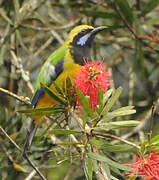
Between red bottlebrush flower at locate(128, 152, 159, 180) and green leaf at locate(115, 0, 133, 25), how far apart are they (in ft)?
7.15

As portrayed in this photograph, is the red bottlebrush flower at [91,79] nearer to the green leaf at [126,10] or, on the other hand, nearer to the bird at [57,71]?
the bird at [57,71]

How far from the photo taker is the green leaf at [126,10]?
152 inches

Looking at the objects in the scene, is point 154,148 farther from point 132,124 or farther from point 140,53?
point 140,53

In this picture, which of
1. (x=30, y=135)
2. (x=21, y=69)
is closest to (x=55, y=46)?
(x=21, y=69)

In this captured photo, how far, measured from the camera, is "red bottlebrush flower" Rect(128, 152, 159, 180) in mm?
1992

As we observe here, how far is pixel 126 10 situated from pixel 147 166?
2.29 m

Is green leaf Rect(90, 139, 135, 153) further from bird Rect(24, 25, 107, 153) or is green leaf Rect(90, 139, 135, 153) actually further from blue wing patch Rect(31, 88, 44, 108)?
blue wing patch Rect(31, 88, 44, 108)

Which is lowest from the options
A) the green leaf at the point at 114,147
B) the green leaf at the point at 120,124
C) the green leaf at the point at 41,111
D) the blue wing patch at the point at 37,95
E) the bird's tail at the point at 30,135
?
the bird's tail at the point at 30,135

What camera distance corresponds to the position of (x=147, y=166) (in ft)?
6.73

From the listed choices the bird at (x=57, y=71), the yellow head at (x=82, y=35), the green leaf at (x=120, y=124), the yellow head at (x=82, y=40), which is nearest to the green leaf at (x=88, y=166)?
the green leaf at (x=120, y=124)

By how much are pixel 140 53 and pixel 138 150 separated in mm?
2143

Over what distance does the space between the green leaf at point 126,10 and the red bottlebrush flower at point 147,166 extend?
2.18 meters

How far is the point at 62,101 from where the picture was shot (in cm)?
225

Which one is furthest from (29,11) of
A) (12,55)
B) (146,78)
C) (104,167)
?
(104,167)
